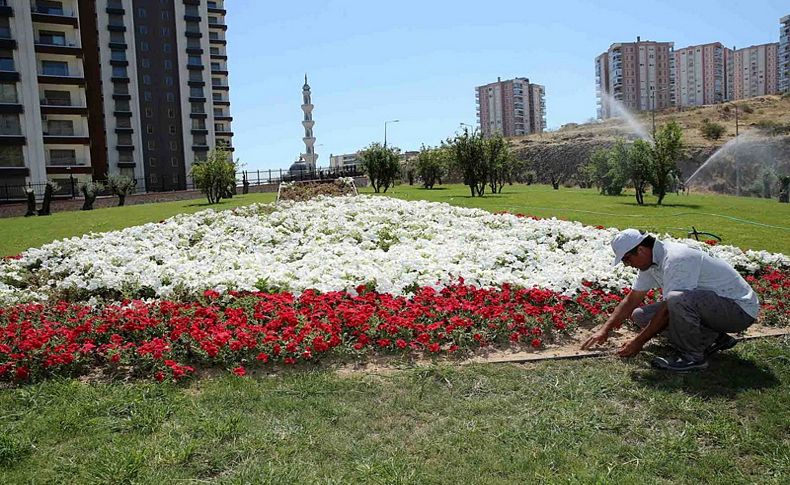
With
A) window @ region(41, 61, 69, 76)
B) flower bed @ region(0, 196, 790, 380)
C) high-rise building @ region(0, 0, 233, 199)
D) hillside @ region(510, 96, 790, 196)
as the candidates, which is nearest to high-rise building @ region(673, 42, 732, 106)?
hillside @ region(510, 96, 790, 196)

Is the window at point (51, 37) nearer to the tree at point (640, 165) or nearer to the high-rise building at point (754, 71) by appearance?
the tree at point (640, 165)

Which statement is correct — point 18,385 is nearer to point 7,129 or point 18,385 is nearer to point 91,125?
point 7,129

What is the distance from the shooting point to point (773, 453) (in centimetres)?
409

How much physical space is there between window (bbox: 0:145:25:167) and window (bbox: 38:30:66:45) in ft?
34.2

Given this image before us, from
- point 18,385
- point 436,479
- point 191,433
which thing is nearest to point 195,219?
point 18,385

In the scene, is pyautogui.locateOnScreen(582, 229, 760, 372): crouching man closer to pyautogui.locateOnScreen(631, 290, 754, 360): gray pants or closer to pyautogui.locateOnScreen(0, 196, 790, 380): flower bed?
pyautogui.locateOnScreen(631, 290, 754, 360): gray pants

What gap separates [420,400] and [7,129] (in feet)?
182

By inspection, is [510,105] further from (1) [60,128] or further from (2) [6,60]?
(2) [6,60]

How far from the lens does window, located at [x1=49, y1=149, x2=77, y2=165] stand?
5297cm

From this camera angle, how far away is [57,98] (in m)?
53.7

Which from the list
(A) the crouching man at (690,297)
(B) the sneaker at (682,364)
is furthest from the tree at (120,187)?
(B) the sneaker at (682,364)

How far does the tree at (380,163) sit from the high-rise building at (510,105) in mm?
86018

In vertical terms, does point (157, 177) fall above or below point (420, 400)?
above

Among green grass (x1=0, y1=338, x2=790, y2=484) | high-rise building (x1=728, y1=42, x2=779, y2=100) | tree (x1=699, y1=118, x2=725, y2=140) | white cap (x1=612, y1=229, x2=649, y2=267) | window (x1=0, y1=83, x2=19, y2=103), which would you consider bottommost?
green grass (x1=0, y1=338, x2=790, y2=484)
